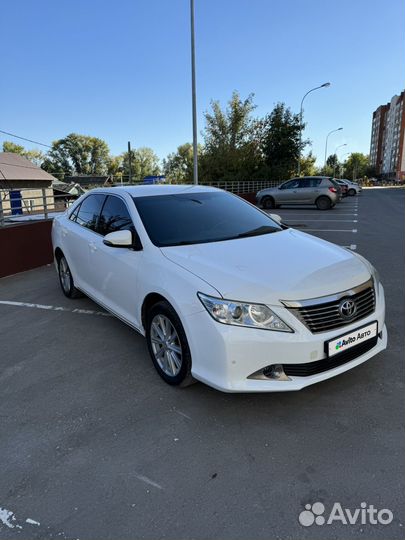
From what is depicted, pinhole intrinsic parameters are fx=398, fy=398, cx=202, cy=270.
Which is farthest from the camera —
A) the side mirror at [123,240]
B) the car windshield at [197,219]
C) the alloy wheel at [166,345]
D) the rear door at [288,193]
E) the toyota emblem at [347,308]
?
the rear door at [288,193]

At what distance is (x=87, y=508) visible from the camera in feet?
6.89

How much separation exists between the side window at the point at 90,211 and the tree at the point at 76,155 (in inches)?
3684

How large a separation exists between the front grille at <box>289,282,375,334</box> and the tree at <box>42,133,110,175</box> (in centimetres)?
9662

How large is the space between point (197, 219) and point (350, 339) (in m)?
1.87

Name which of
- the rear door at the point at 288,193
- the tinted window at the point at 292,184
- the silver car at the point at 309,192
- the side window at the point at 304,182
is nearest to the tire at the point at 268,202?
the silver car at the point at 309,192

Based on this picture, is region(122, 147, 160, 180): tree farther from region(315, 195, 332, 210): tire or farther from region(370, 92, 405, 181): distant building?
region(315, 195, 332, 210): tire

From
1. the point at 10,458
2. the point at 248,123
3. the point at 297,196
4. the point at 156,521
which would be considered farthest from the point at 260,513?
the point at 248,123

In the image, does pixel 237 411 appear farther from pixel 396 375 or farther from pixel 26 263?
pixel 26 263

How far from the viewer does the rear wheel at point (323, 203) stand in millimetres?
19547

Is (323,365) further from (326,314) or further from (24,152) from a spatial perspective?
(24,152)

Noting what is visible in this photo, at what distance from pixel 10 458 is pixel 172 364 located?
1255 mm
